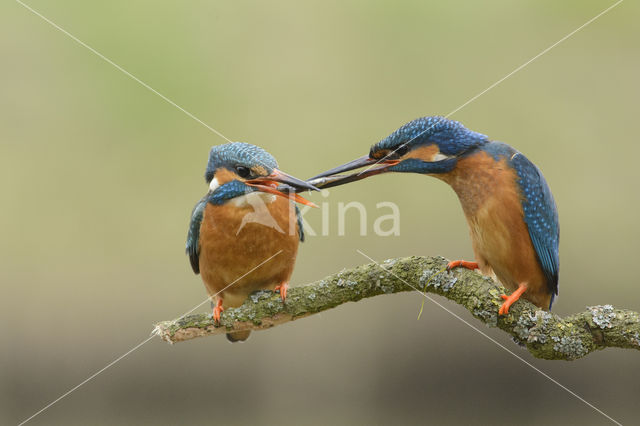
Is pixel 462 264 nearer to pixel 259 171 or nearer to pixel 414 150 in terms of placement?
pixel 414 150

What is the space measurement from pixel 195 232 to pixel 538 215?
6.03ft

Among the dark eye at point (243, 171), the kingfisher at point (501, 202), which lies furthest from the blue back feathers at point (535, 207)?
the dark eye at point (243, 171)

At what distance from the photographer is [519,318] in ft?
8.26

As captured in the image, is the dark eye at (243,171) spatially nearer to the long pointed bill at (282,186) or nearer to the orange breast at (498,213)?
the long pointed bill at (282,186)

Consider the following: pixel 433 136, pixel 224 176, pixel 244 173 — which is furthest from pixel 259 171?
pixel 433 136

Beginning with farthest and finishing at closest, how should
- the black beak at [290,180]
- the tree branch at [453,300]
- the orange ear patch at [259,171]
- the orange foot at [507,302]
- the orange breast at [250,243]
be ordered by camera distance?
1. the orange breast at [250,243]
2. the orange ear patch at [259,171]
3. the black beak at [290,180]
4. the orange foot at [507,302]
5. the tree branch at [453,300]

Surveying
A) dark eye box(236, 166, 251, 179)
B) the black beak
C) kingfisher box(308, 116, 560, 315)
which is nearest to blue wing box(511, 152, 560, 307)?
kingfisher box(308, 116, 560, 315)

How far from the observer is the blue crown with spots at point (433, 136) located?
2.72 meters

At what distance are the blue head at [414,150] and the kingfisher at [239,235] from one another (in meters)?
0.58

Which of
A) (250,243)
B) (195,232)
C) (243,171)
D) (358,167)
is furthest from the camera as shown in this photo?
(195,232)

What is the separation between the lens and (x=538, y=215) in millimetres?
2975

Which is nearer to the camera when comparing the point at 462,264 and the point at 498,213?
the point at 462,264

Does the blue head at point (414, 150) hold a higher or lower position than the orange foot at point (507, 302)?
higher

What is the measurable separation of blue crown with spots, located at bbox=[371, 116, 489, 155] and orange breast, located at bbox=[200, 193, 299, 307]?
0.90m
